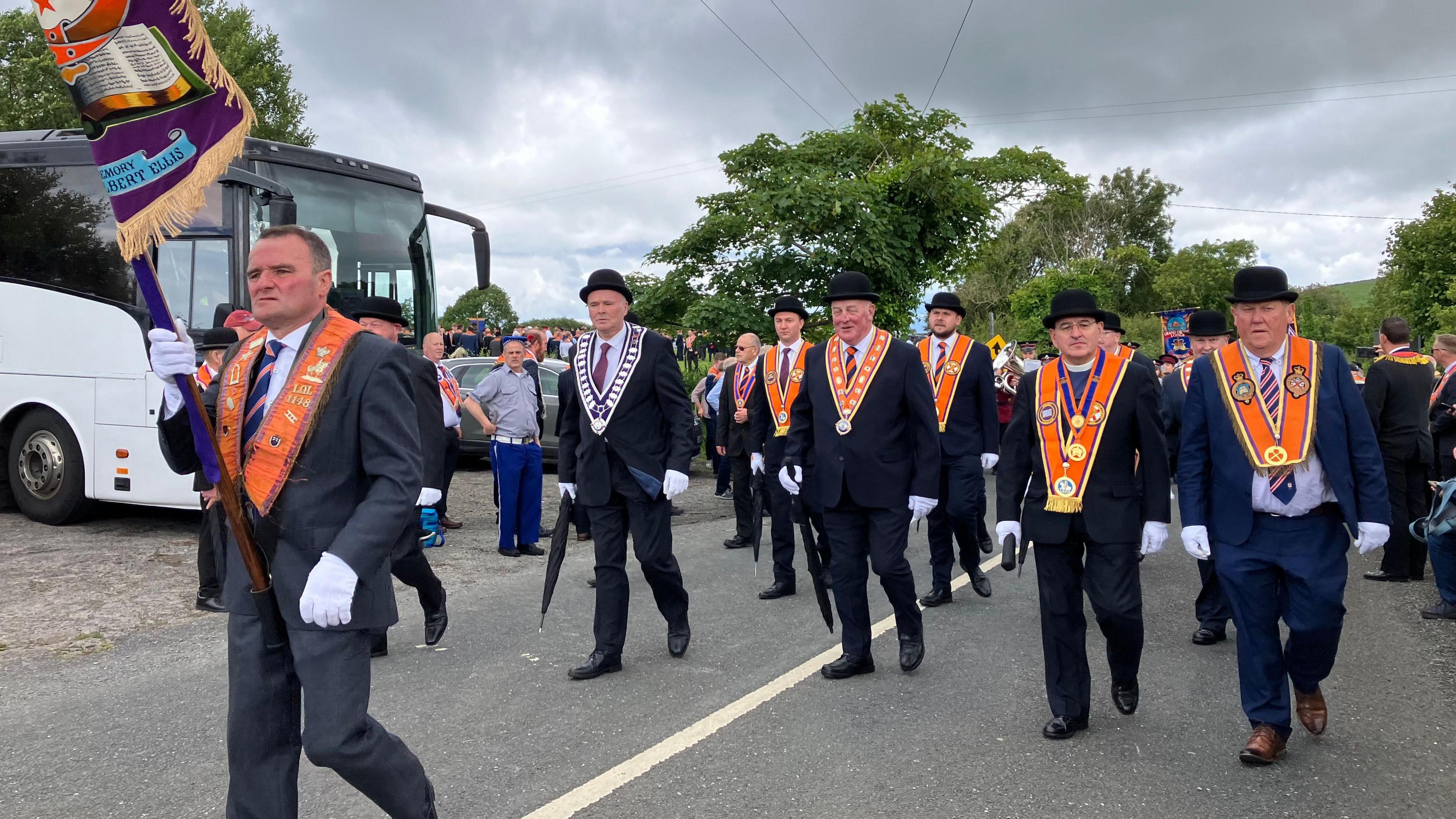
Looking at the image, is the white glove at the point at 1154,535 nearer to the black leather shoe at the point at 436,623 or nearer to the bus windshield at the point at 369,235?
the black leather shoe at the point at 436,623

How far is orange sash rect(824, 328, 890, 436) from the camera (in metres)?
5.36

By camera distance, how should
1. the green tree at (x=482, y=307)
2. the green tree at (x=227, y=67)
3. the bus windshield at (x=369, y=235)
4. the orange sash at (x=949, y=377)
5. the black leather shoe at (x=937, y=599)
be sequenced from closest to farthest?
the black leather shoe at (x=937, y=599) < the orange sash at (x=949, y=377) < the bus windshield at (x=369, y=235) < the green tree at (x=227, y=67) < the green tree at (x=482, y=307)

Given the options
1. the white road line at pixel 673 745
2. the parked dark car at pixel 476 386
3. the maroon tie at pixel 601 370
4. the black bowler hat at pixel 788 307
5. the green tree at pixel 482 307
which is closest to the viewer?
the white road line at pixel 673 745

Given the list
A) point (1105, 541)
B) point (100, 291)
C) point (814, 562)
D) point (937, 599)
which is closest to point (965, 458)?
point (937, 599)

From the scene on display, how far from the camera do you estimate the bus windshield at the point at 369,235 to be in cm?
984

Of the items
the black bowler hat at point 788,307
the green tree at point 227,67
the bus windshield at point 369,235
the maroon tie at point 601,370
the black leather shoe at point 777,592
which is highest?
the green tree at point 227,67

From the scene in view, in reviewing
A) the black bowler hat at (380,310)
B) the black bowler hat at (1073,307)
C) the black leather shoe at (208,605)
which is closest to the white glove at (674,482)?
the black bowler hat at (1073,307)

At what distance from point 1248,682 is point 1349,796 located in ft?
1.79

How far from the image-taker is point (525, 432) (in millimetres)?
9180

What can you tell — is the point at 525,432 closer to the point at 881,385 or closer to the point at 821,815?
the point at 881,385

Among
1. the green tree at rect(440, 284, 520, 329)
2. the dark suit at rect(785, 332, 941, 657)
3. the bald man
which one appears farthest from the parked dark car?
the green tree at rect(440, 284, 520, 329)

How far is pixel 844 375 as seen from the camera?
17.9 feet

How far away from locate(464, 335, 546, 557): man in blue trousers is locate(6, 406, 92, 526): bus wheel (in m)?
3.75

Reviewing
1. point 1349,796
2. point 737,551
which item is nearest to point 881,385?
point 1349,796
